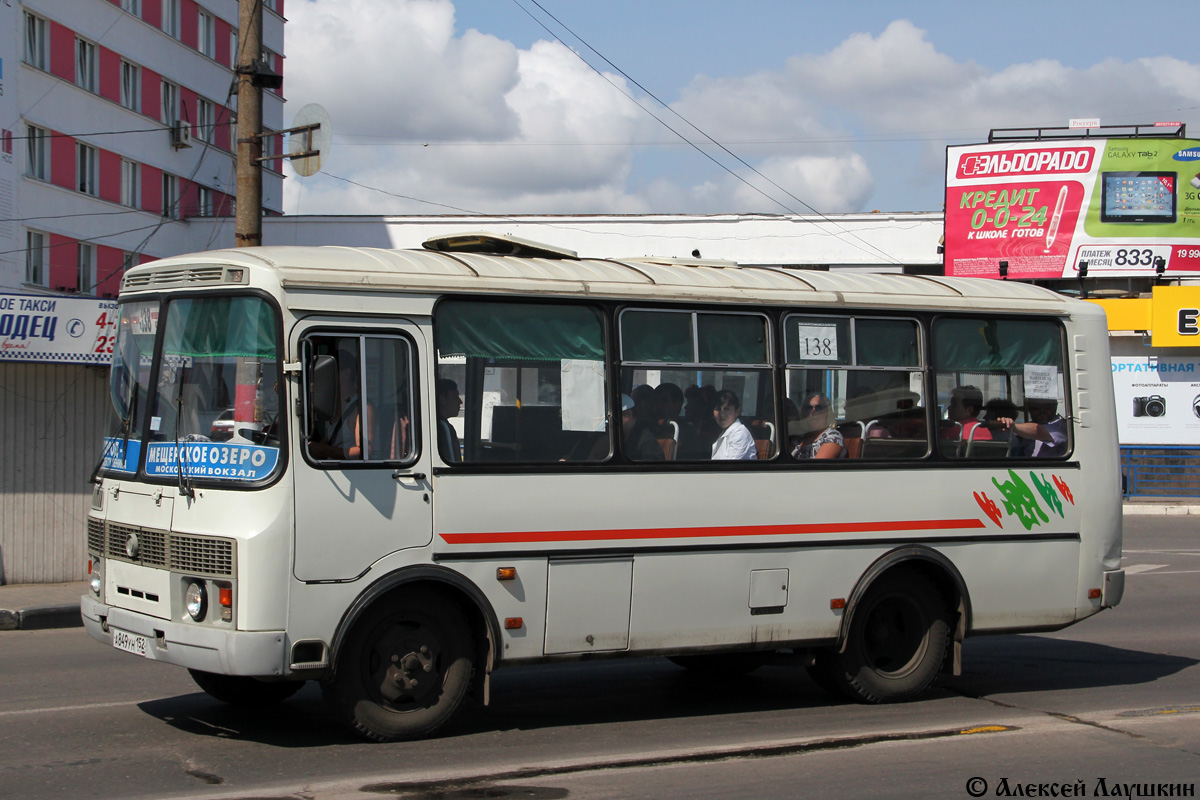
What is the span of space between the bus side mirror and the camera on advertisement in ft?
96.4

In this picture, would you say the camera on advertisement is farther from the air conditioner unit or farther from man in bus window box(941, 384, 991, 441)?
the air conditioner unit

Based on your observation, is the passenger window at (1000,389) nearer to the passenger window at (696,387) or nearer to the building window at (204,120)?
the passenger window at (696,387)

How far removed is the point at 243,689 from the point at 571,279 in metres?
3.37

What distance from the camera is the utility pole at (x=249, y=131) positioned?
1284 cm

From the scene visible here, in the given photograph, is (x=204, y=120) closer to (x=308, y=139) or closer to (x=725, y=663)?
(x=308, y=139)

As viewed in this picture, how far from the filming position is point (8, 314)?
1309cm

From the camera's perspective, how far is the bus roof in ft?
22.6

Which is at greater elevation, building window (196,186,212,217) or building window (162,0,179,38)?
building window (162,0,179,38)

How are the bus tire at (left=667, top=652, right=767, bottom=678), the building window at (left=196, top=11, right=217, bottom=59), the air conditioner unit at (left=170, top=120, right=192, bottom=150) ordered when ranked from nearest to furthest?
1. the bus tire at (left=667, top=652, right=767, bottom=678)
2. the air conditioner unit at (left=170, top=120, right=192, bottom=150)
3. the building window at (left=196, top=11, right=217, bottom=59)

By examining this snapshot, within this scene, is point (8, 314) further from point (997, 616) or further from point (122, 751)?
point (997, 616)

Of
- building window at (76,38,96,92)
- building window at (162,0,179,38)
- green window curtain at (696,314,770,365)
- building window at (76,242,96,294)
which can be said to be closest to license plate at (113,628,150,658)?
green window curtain at (696,314,770,365)

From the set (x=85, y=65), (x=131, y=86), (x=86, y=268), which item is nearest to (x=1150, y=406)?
(x=86, y=268)

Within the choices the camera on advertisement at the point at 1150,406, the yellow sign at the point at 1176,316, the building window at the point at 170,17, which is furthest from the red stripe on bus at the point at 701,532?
the building window at the point at 170,17

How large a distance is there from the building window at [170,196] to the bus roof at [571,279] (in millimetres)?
35940
